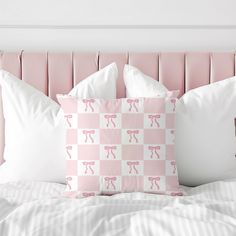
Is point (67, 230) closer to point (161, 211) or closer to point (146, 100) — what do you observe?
point (161, 211)

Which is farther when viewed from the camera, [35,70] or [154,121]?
[35,70]

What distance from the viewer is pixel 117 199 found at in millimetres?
1722

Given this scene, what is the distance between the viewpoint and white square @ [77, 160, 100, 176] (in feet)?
6.28

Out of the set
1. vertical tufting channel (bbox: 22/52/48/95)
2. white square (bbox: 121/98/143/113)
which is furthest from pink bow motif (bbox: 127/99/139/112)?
vertical tufting channel (bbox: 22/52/48/95)

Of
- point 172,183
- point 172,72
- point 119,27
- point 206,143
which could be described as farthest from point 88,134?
point 119,27

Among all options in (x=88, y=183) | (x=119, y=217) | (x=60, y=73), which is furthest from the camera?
(x=60, y=73)

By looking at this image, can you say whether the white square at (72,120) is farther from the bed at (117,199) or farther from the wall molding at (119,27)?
the wall molding at (119,27)

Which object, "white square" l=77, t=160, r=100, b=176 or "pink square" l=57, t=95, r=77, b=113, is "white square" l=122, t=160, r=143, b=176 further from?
"pink square" l=57, t=95, r=77, b=113

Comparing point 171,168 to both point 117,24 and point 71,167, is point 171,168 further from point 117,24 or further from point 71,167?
point 117,24

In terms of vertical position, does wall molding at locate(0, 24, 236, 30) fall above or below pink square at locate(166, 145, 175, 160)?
above

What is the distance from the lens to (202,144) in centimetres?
207

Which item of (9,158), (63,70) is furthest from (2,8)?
(9,158)

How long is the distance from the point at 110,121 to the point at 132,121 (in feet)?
0.26

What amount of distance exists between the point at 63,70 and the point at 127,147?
0.59 metres
